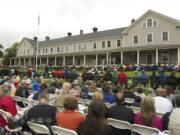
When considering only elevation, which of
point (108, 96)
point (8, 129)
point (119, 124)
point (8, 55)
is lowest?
point (8, 129)

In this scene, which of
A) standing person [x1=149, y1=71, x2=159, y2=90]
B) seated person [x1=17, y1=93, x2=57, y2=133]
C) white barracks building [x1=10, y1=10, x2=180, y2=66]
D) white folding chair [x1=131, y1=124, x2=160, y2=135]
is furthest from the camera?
white barracks building [x1=10, y1=10, x2=180, y2=66]

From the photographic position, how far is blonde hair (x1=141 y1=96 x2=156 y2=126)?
5102 mm

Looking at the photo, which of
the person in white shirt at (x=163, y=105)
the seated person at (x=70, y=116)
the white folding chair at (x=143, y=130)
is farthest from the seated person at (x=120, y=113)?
the person in white shirt at (x=163, y=105)

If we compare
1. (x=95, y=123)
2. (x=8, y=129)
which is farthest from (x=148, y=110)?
(x=8, y=129)

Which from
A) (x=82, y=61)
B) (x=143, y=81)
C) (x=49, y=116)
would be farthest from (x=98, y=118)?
(x=82, y=61)

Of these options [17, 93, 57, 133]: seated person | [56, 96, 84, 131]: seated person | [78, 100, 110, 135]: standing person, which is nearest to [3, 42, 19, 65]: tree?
[17, 93, 57, 133]: seated person

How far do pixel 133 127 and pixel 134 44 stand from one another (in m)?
36.8

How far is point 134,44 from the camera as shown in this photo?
4116 cm

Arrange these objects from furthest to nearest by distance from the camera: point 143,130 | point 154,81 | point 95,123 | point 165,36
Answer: point 165,36 < point 154,81 < point 143,130 < point 95,123

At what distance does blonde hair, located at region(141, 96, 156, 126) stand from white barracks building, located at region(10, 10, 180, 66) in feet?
101

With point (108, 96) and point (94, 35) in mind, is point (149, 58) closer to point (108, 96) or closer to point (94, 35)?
point (94, 35)

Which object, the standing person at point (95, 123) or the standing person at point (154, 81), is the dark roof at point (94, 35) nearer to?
the standing person at point (154, 81)

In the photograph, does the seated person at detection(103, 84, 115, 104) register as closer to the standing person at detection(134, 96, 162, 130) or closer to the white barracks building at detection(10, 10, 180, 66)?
the standing person at detection(134, 96, 162, 130)

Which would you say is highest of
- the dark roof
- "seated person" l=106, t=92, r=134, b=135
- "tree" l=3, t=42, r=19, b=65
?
the dark roof
